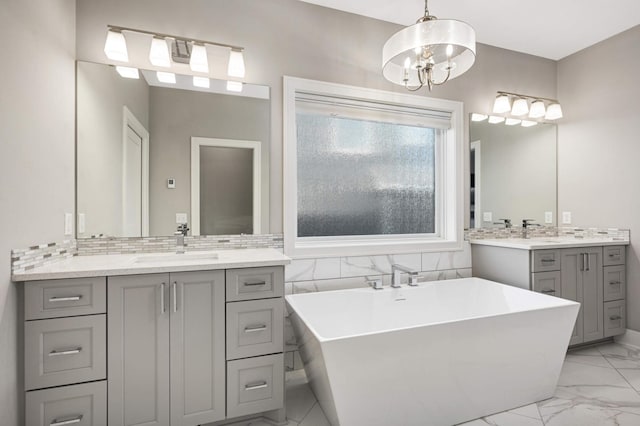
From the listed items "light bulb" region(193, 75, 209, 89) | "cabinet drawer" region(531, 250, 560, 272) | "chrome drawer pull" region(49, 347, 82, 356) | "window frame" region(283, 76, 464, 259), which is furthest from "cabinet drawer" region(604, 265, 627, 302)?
"chrome drawer pull" region(49, 347, 82, 356)

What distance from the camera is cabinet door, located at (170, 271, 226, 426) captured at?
5.17 ft

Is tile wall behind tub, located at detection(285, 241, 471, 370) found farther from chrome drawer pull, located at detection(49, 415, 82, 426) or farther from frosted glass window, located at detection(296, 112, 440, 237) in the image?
chrome drawer pull, located at detection(49, 415, 82, 426)

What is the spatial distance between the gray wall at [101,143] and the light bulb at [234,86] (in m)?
0.54

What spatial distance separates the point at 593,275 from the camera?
8.76 ft

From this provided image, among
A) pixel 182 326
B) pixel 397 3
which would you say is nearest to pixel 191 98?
pixel 182 326

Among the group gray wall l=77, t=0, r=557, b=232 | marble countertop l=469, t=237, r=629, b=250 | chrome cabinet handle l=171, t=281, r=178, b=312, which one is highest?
gray wall l=77, t=0, r=557, b=232

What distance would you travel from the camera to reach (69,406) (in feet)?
4.71

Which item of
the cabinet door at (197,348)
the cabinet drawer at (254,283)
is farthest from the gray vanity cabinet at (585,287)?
the cabinet door at (197,348)

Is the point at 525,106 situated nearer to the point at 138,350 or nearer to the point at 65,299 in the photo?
the point at 138,350

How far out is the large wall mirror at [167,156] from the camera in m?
1.94

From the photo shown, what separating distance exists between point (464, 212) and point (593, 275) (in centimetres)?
110

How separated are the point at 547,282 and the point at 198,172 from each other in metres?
2.66

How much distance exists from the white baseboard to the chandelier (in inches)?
107

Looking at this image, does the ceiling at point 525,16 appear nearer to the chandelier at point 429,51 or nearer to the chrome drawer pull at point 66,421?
the chandelier at point 429,51
